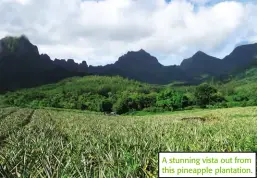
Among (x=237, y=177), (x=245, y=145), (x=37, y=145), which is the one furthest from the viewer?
(x=245, y=145)

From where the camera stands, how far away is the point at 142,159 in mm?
9141

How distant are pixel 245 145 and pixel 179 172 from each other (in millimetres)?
9404

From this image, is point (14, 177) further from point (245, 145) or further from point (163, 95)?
point (163, 95)

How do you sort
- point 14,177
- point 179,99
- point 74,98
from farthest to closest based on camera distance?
point 74,98
point 179,99
point 14,177

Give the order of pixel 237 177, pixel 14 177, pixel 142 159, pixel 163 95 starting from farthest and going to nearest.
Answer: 1. pixel 163 95
2. pixel 142 159
3. pixel 14 177
4. pixel 237 177

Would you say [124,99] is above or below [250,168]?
below

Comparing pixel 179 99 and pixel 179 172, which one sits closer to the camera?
pixel 179 172

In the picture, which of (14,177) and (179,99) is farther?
(179,99)

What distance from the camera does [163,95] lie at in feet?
450

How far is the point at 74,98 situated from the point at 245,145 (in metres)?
157

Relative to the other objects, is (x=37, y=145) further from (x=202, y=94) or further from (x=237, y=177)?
(x=202, y=94)

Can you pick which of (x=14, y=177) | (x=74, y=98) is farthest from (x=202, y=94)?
(x=14, y=177)

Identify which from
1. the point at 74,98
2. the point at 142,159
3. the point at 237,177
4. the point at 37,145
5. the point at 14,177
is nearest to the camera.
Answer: the point at 237,177

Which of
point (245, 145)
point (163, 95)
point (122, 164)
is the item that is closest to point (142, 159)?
point (122, 164)
